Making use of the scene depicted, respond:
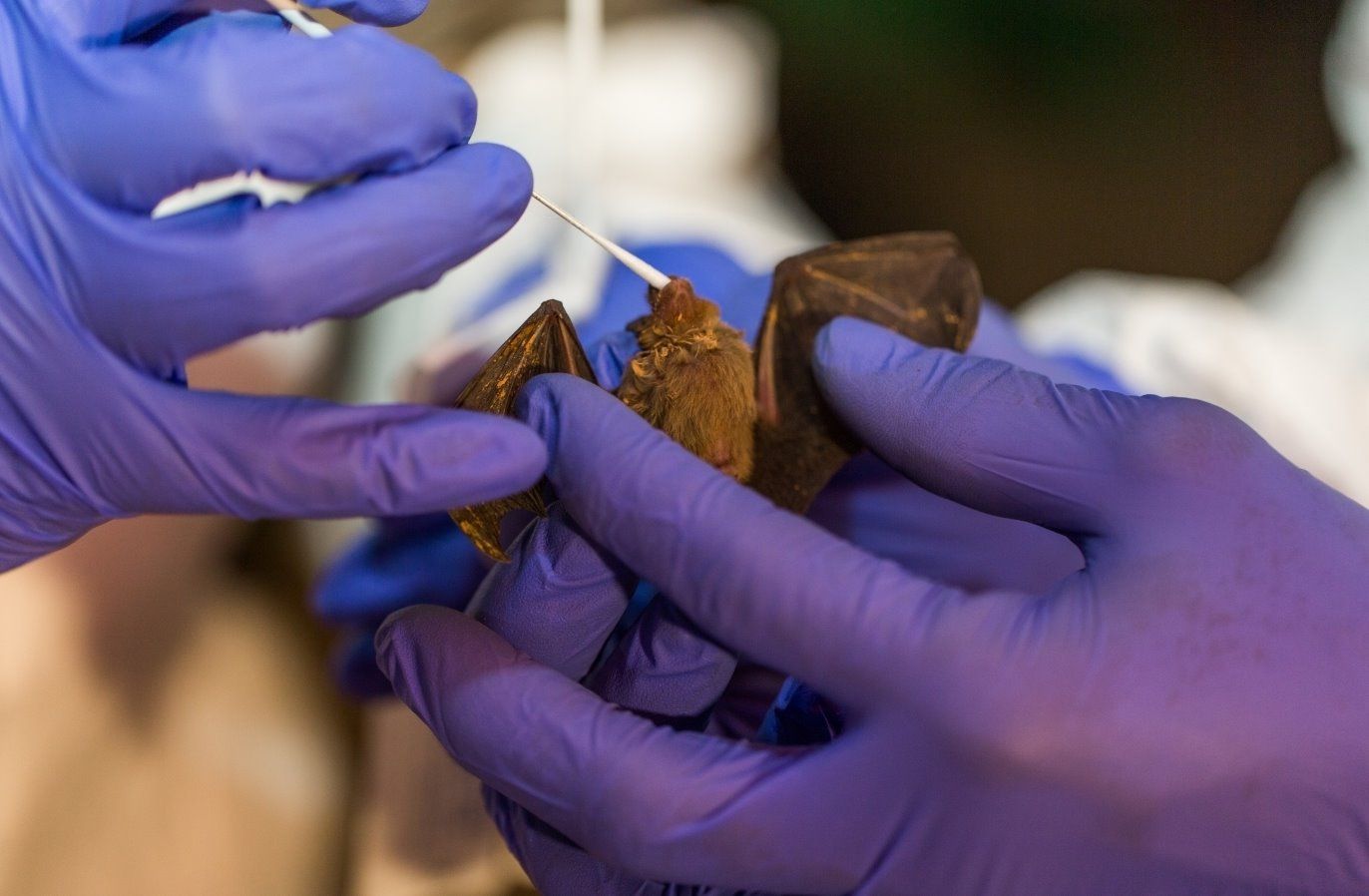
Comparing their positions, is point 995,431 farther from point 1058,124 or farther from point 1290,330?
point 1058,124

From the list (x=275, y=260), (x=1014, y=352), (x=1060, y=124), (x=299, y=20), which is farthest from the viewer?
(x=1060, y=124)

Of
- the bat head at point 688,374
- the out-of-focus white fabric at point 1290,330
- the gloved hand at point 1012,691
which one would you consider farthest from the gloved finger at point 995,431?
the out-of-focus white fabric at point 1290,330

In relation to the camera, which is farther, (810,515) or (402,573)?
(402,573)

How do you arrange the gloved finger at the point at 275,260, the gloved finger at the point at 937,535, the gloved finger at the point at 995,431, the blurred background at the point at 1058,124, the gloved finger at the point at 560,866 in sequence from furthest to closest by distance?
the blurred background at the point at 1058,124 < the gloved finger at the point at 937,535 < the gloved finger at the point at 560,866 < the gloved finger at the point at 995,431 < the gloved finger at the point at 275,260

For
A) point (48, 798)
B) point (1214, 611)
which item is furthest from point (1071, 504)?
point (48, 798)

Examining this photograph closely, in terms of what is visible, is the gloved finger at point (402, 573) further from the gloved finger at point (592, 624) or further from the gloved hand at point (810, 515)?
the gloved finger at point (592, 624)

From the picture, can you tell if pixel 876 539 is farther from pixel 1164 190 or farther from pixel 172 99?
pixel 1164 190

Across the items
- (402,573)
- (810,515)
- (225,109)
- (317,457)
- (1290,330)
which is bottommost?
(402,573)

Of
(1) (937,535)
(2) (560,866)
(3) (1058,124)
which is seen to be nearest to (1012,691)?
(1) (937,535)
